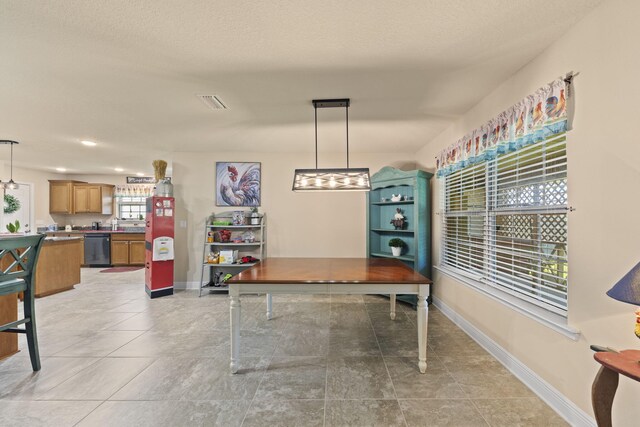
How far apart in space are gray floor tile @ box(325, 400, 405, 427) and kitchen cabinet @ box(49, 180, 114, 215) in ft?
27.0

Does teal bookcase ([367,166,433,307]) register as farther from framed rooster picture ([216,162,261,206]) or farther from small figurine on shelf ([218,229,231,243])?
small figurine on shelf ([218,229,231,243])

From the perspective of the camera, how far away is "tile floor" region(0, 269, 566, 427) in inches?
70.3

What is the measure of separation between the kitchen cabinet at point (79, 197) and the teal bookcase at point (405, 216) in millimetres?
7219

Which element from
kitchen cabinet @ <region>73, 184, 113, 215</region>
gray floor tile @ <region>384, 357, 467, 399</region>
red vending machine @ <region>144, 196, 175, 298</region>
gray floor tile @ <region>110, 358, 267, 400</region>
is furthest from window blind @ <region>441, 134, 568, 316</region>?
kitchen cabinet @ <region>73, 184, 113, 215</region>

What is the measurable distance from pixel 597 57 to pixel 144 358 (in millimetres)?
4014

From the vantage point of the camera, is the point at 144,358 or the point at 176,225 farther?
the point at 176,225

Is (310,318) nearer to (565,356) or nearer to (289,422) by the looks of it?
(289,422)

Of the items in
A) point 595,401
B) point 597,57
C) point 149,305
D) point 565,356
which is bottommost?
point 149,305

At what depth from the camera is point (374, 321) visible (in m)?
3.38

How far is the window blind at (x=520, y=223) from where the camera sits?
1.90m

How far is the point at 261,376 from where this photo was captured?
2.23m

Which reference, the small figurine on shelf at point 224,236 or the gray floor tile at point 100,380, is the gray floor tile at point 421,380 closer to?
the gray floor tile at point 100,380

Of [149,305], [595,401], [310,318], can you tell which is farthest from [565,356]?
[149,305]

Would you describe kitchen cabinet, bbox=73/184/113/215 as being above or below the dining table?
above
